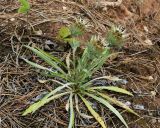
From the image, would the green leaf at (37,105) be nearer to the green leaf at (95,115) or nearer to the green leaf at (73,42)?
the green leaf at (95,115)

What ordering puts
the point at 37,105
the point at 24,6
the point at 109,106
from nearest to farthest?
the point at 37,105 → the point at 109,106 → the point at 24,6

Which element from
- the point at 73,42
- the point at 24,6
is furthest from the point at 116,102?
the point at 24,6

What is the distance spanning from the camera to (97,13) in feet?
9.31

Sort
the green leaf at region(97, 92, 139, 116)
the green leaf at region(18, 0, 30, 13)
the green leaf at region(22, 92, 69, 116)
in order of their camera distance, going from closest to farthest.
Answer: the green leaf at region(22, 92, 69, 116) → the green leaf at region(97, 92, 139, 116) → the green leaf at region(18, 0, 30, 13)

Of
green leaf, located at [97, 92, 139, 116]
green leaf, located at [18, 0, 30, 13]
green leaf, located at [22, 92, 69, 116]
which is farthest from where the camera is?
green leaf, located at [18, 0, 30, 13]

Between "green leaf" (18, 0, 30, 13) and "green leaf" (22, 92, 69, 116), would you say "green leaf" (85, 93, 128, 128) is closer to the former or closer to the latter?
"green leaf" (22, 92, 69, 116)

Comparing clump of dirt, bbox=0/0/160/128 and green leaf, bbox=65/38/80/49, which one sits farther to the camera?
green leaf, bbox=65/38/80/49

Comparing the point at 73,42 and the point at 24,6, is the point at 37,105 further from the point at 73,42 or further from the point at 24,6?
the point at 24,6

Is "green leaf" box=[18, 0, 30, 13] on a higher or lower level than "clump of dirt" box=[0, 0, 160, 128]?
higher

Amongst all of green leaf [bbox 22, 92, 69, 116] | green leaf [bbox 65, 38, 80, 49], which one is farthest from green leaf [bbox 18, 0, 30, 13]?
green leaf [bbox 22, 92, 69, 116]

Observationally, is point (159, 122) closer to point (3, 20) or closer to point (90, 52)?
point (90, 52)

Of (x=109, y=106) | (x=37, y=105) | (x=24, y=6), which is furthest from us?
(x=24, y=6)

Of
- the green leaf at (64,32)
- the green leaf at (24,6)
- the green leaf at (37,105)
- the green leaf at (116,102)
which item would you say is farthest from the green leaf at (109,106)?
the green leaf at (24,6)

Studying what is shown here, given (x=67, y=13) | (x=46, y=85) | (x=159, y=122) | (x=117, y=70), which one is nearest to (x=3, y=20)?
(x=67, y=13)
